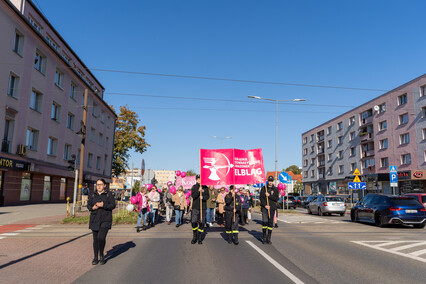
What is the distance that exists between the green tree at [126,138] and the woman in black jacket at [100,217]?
39.6 metres

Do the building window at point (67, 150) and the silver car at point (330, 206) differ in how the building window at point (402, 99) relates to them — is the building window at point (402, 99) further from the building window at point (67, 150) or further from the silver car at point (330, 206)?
the building window at point (67, 150)

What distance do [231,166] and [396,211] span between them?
773 centimetres

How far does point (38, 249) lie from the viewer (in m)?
8.20

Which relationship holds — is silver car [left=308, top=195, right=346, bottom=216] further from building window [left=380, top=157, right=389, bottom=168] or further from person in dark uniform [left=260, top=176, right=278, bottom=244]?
building window [left=380, top=157, right=389, bottom=168]

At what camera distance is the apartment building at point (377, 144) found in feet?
124

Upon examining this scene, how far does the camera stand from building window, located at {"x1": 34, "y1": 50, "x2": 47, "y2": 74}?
86.5ft

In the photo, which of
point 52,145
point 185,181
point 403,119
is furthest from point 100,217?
point 403,119

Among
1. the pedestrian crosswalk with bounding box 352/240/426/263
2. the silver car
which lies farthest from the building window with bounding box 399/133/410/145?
the pedestrian crosswalk with bounding box 352/240/426/263

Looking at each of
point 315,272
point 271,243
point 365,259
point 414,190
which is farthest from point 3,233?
point 414,190

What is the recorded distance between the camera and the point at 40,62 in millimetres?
27062

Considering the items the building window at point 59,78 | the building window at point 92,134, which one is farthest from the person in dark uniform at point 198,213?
the building window at point 92,134

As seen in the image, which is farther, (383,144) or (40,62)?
(383,144)

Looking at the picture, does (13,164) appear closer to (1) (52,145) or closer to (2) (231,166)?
(1) (52,145)

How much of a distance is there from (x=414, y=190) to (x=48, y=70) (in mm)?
39779
